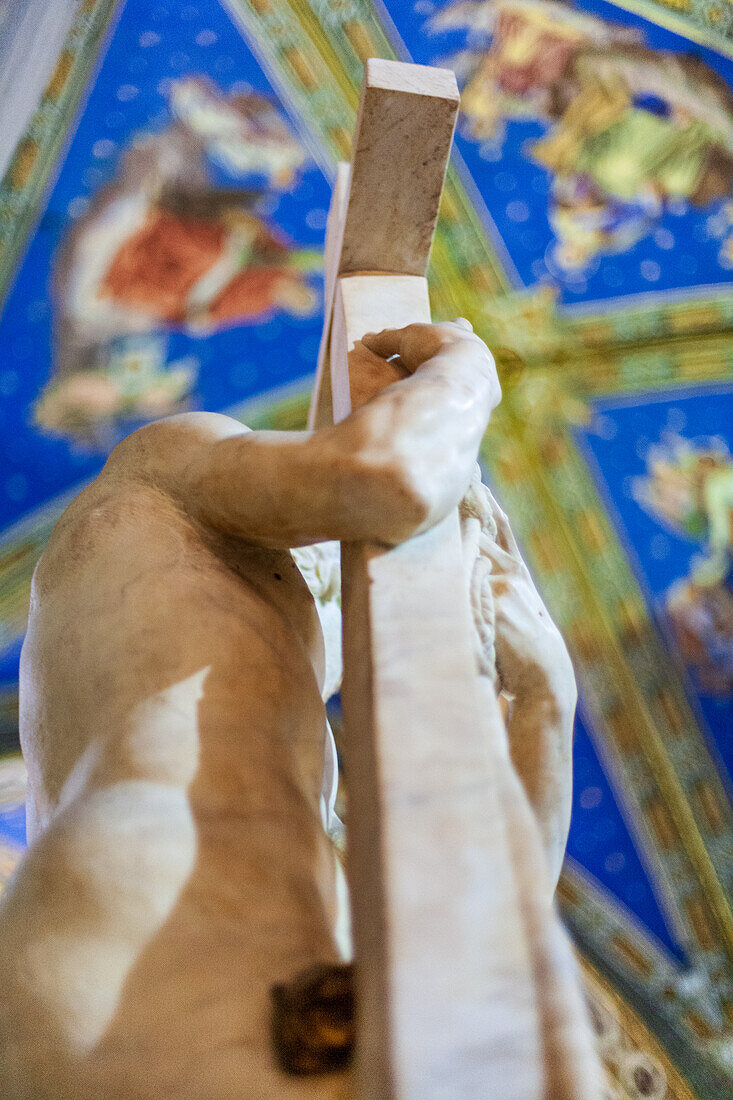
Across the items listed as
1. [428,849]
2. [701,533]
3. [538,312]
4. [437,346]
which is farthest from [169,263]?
[428,849]

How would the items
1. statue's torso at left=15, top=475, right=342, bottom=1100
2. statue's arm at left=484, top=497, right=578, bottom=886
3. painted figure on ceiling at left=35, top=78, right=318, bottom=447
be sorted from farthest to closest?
painted figure on ceiling at left=35, top=78, right=318, bottom=447, statue's arm at left=484, top=497, right=578, bottom=886, statue's torso at left=15, top=475, right=342, bottom=1100


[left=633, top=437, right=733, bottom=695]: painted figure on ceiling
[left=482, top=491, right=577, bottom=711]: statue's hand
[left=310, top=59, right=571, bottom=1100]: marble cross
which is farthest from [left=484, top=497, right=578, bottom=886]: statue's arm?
[left=633, top=437, right=733, bottom=695]: painted figure on ceiling

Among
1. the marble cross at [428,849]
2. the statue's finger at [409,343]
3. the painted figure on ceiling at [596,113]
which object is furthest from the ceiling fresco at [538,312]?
the marble cross at [428,849]

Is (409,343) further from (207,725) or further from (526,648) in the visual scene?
(207,725)

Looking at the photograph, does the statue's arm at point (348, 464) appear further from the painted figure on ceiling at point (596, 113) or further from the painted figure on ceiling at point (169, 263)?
the painted figure on ceiling at point (596, 113)

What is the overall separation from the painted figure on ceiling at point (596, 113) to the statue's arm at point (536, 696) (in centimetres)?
545

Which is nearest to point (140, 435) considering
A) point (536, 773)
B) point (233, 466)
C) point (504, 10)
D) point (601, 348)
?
point (233, 466)

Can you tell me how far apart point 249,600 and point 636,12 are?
574 cm

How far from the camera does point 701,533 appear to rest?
774 centimetres

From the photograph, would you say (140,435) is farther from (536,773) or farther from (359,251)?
(536,773)

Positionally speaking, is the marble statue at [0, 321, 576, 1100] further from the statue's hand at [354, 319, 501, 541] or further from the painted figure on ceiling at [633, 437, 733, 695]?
the painted figure on ceiling at [633, 437, 733, 695]

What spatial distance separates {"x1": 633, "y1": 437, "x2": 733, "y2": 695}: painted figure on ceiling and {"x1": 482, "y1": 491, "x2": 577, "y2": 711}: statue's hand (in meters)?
6.16

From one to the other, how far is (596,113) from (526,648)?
18.9ft

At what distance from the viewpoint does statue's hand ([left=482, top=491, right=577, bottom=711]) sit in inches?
70.7
